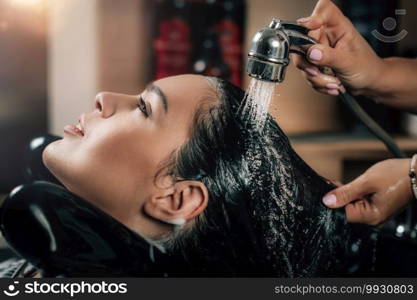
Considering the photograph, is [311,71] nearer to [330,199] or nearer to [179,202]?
[330,199]

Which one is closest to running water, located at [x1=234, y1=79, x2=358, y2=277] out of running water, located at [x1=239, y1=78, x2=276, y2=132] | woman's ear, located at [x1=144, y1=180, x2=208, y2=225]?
running water, located at [x1=239, y1=78, x2=276, y2=132]

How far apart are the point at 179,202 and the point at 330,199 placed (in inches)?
11.5

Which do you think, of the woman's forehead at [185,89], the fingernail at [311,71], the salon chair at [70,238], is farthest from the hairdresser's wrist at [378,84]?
the salon chair at [70,238]

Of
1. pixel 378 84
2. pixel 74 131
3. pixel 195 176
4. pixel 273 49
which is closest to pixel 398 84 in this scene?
pixel 378 84

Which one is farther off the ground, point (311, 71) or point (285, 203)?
point (311, 71)

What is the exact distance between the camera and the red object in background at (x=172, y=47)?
48.7 inches

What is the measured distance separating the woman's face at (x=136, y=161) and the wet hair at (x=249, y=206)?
0.02 meters

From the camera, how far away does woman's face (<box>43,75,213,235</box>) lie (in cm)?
101

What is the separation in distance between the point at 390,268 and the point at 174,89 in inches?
20.6

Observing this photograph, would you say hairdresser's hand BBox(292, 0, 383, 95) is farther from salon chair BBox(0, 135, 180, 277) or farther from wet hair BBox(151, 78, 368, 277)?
salon chair BBox(0, 135, 180, 277)

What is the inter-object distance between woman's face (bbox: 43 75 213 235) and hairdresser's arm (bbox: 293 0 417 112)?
24cm

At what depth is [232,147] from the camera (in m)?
1.04

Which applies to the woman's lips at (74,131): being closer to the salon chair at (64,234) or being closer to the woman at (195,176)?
the woman at (195,176)

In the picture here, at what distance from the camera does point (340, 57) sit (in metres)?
1.11
